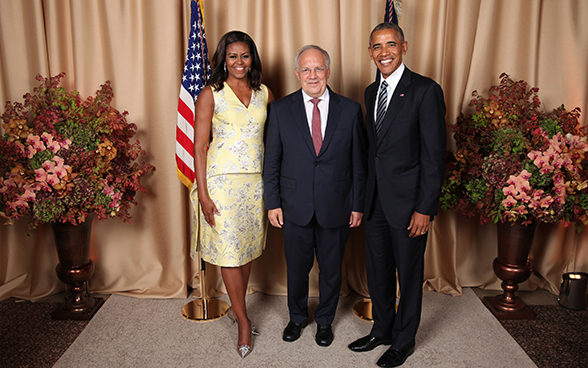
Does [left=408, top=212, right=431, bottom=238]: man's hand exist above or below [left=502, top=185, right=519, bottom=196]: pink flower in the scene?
below

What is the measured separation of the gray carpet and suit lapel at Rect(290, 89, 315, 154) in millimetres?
1190

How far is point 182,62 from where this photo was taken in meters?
3.28

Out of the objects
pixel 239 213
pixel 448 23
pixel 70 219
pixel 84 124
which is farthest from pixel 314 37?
pixel 70 219

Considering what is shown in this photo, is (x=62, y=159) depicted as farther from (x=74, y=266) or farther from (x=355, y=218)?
(x=355, y=218)

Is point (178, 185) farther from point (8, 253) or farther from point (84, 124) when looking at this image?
→ point (8, 253)

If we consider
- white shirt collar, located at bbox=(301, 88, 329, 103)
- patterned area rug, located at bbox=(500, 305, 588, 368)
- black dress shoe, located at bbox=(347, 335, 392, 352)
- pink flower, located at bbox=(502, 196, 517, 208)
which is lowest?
patterned area rug, located at bbox=(500, 305, 588, 368)

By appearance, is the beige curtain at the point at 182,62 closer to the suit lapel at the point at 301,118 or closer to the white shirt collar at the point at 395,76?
the suit lapel at the point at 301,118

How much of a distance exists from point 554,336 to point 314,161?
6.12 feet

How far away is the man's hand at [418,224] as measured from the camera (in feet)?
7.66

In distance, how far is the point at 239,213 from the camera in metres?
2.65

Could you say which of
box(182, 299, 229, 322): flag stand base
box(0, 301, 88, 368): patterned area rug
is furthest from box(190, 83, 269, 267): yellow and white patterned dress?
box(0, 301, 88, 368): patterned area rug

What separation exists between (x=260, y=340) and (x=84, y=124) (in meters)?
1.76

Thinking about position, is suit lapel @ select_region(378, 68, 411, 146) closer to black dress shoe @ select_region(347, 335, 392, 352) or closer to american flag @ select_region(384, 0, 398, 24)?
Answer: american flag @ select_region(384, 0, 398, 24)

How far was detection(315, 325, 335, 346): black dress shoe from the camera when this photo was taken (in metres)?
2.71
